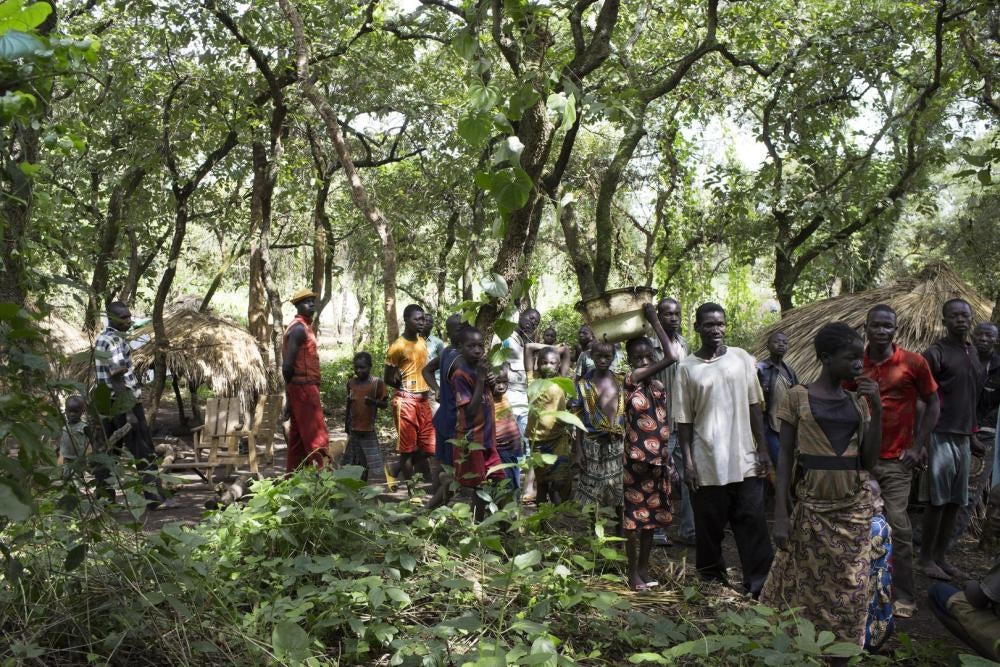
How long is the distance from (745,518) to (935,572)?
1.53 meters

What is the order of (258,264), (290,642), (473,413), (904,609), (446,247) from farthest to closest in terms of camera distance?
(446,247) < (258,264) < (473,413) < (904,609) < (290,642)

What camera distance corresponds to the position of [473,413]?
5.21m

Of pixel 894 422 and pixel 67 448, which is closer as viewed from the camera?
pixel 894 422

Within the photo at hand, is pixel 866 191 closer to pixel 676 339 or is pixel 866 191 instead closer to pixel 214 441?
pixel 676 339

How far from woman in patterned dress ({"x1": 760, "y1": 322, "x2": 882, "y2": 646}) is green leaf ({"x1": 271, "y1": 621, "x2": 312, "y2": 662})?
7.33 ft

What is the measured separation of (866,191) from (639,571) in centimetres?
840

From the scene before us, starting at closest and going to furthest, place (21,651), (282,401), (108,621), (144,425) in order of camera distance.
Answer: (21,651)
(108,621)
(144,425)
(282,401)

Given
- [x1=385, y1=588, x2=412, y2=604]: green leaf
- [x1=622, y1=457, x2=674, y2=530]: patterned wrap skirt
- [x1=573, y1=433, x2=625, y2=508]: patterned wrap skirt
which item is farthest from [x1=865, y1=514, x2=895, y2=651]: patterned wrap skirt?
[x1=385, y1=588, x2=412, y2=604]: green leaf

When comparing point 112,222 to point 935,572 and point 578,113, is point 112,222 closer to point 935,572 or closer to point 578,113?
point 578,113

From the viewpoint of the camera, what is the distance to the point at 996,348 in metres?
6.47

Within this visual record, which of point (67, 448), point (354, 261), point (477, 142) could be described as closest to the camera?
point (477, 142)

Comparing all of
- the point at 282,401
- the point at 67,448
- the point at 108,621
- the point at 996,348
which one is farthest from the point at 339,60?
the point at 108,621

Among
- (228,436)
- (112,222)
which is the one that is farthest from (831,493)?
(112,222)

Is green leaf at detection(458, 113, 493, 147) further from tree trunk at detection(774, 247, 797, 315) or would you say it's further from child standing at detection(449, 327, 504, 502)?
tree trunk at detection(774, 247, 797, 315)
